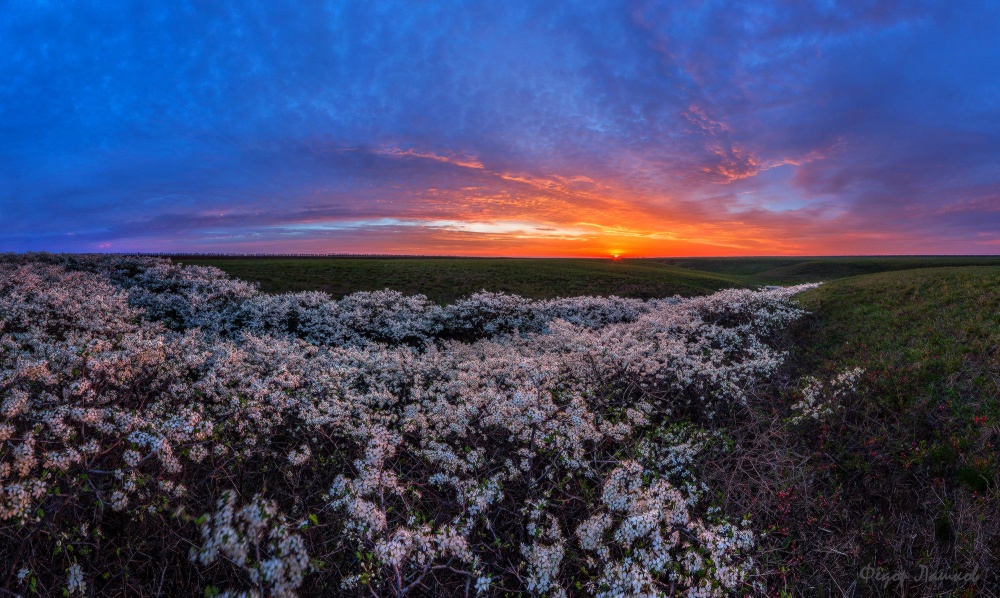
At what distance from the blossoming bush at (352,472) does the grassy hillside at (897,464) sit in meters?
1.79

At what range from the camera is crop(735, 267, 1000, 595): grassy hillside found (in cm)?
898

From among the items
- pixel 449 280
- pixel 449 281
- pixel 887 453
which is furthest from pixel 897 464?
pixel 449 280

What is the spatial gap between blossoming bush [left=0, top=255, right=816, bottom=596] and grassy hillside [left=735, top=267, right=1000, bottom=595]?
1.79m

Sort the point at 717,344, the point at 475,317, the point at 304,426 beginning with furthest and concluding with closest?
the point at 475,317 → the point at 717,344 → the point at 304,426

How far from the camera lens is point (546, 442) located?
38.7 ft

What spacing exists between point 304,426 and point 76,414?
5231 millimetres

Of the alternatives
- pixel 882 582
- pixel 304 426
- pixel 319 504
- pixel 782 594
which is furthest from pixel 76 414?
pixel 882 582

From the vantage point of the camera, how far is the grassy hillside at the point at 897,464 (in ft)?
29.5

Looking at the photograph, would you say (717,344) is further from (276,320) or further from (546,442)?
(276,320)

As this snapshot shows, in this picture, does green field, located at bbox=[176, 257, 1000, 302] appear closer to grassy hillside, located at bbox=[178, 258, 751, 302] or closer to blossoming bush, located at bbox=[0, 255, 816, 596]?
grassy hillside, located at bbox=[178, 258, 751, 302]

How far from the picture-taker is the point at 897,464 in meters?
12.1

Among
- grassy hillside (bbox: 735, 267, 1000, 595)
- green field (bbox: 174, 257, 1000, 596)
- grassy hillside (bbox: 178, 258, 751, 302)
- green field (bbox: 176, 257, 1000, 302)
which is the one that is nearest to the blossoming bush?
green field (bbox: 174, 257, 1000, 596)

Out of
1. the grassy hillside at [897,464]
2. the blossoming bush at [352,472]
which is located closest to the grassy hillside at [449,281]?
the blossoming bush at [352,472]

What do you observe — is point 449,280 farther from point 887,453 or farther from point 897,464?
point 897,464
